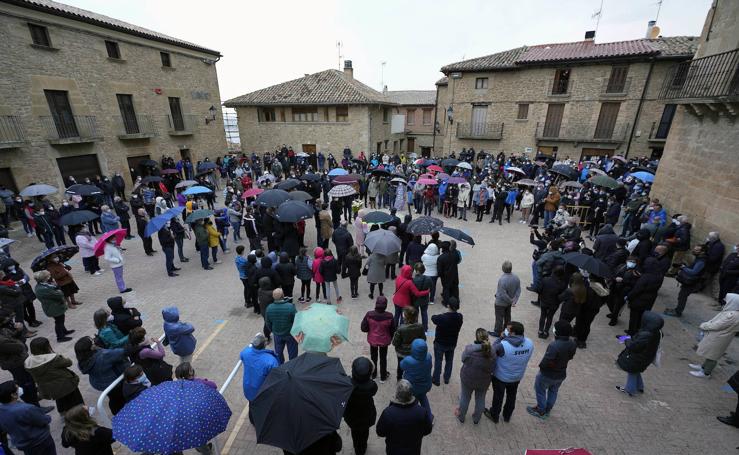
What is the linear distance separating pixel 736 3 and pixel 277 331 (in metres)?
14.5

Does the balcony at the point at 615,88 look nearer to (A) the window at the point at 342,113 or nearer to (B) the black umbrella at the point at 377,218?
(A) the window at the point at 342,113

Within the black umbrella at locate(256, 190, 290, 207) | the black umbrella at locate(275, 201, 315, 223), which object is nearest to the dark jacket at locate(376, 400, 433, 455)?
the black umbrella at locate(275, 201, 315, 223)

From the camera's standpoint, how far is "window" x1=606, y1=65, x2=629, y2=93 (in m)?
21.7

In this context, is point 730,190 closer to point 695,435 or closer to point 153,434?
point 695,435

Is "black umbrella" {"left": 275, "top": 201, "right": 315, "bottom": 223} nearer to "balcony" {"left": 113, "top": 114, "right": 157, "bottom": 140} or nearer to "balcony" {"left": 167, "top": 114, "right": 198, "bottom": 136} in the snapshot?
"balcony" {"left": 113, "top": 114, "right": 157, "bottom": 140}

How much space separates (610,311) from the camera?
26.1ft

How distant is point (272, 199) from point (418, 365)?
7.56 m

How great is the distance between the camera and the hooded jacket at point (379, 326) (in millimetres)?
5348

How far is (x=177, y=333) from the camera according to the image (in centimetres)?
535

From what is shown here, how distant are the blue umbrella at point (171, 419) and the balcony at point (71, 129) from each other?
713 inches

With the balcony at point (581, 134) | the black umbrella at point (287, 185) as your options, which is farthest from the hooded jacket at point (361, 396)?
the balcony at point (581, 134)

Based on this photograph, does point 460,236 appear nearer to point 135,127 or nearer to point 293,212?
point 293,212

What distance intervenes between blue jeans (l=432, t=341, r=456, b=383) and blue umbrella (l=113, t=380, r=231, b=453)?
328cm

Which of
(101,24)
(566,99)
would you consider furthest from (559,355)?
(566,99)
